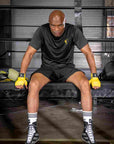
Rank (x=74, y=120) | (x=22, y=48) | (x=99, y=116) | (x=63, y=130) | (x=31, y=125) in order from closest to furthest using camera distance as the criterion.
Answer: (x=31, y=125), (x=63, y=130), (x=74, y=120), (x=99, y=116), (x=22, y=48)

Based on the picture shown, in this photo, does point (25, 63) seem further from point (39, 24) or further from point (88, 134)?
point (39, 24)

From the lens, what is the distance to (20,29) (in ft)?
21.7

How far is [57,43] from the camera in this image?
1.66 meters

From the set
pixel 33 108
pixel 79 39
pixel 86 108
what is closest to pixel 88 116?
pixel 86 108

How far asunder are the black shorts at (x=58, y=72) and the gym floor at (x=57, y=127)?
1.53ft

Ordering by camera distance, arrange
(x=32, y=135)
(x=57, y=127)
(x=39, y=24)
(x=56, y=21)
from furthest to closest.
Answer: (x=39, y=24) < (x=57, y=127) < (x=56, y=21) < (x=32, y=135)

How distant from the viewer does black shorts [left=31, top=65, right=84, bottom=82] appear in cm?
165

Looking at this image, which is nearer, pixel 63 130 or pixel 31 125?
pixel 31 125

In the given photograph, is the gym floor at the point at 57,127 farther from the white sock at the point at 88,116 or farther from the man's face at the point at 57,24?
the man's face at the point at 57,24

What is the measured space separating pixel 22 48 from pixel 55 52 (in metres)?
4.95

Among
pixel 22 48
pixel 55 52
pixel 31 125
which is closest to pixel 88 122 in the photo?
pixel 31 125

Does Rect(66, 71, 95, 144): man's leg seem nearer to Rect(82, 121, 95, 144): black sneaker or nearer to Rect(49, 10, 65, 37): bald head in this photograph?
Rect(82, 121, 95, 144): black sneaker

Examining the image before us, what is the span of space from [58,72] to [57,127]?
21.6 inches

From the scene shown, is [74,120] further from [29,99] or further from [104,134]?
[29,99]
